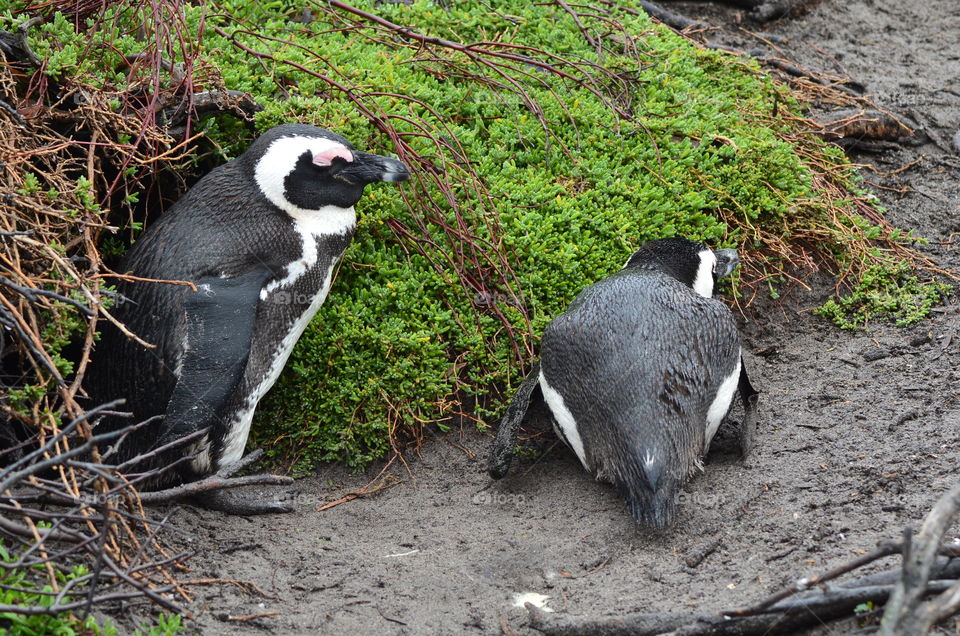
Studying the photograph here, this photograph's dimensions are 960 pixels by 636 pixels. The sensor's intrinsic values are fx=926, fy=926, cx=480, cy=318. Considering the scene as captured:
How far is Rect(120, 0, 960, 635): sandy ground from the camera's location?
107 inches

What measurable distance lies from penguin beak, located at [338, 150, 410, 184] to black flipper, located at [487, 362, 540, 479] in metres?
0.96

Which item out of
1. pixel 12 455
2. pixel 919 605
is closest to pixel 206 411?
pixel 12 455

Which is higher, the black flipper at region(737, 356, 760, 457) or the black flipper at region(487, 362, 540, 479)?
the black flipper at region(737, 356, 760, 457)

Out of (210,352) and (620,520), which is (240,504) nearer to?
(210,352)

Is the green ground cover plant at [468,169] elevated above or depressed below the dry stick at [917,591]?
below

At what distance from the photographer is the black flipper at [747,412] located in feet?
11.2

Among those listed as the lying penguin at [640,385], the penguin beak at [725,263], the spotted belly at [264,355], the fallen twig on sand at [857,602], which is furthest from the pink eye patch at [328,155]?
the fallen twig on sand at [857,602]

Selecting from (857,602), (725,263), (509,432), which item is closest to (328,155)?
(509,432)

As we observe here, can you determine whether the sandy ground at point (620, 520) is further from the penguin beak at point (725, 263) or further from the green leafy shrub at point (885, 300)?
the penguin beak at point (725, 263)

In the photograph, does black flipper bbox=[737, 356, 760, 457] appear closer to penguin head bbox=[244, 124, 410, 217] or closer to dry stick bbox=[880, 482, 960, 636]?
dry stick bbox=[880, 482, 960, 636]

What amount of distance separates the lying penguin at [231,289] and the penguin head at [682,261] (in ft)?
3.46

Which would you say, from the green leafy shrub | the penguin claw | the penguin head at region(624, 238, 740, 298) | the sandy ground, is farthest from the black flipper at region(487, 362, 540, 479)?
the green leafy shrub

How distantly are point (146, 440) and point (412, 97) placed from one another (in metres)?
2.12

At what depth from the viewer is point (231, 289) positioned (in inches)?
134
